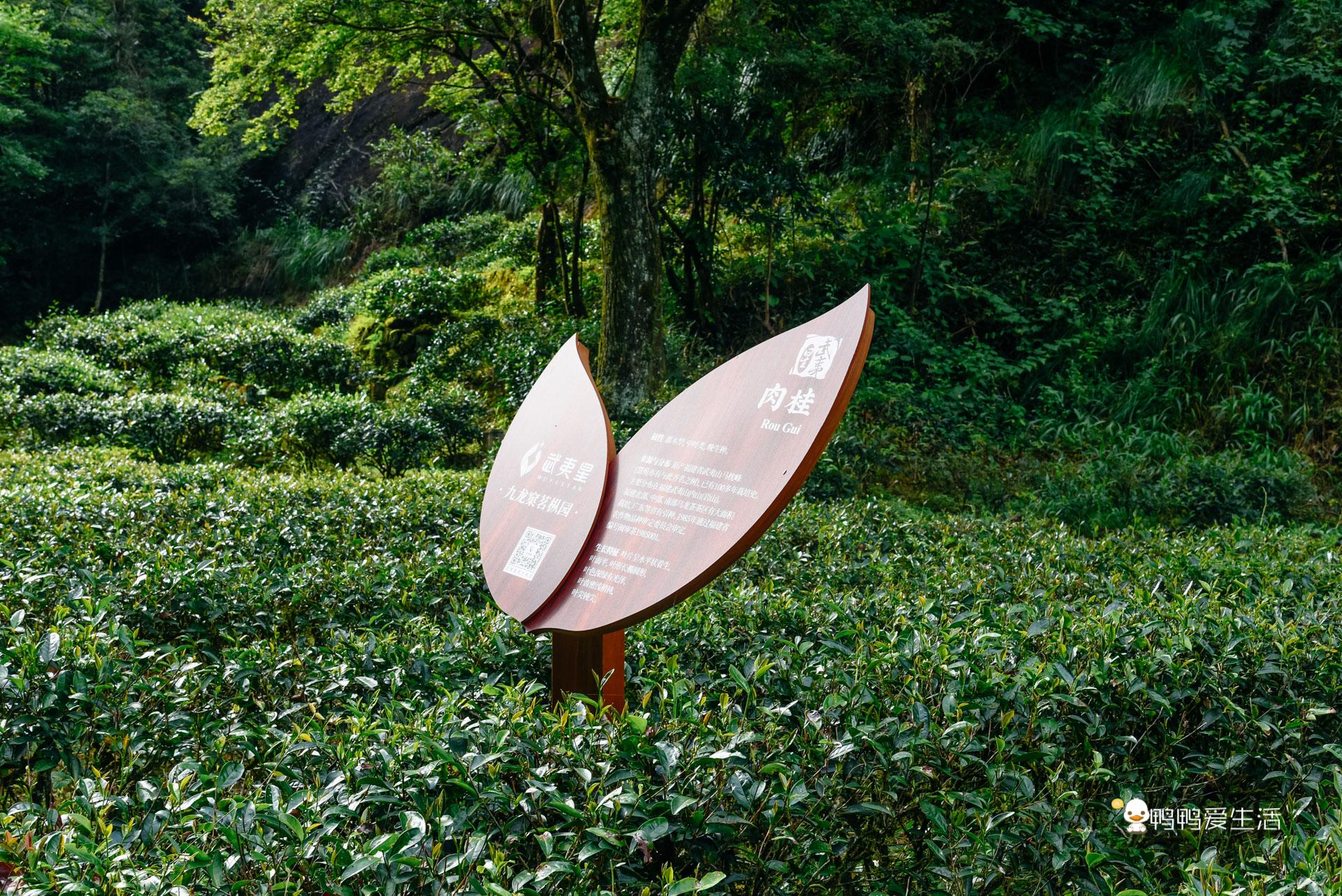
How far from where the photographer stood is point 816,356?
2.32m

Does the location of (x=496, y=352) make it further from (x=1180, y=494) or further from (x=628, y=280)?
(x=1180, y=494)

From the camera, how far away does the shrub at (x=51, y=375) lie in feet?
29.3

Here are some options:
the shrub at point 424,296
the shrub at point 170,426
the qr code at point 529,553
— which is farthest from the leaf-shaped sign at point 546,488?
the shrub at point 424,296

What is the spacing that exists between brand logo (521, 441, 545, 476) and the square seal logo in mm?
837

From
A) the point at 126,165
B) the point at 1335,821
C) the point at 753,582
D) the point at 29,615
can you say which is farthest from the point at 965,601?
the point at 126,165

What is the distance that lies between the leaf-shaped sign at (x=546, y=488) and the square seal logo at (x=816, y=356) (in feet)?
1.88

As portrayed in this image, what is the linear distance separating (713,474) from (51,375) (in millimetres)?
9045

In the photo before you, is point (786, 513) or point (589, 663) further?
point (786, 513)

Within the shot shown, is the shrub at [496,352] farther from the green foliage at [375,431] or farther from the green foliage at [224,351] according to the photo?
the green foliage at [224,351]

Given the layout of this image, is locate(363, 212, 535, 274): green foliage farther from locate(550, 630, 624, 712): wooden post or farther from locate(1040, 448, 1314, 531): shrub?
locate(550, 630, 624, 712): wooden post

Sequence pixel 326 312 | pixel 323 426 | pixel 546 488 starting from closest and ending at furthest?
pixel 546 488 → pixel 323 426 → pixel 326 312

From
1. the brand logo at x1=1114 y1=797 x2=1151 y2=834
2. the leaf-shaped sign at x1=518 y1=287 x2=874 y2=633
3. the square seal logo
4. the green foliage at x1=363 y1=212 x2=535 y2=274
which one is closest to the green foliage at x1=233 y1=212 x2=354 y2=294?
the green foliage at x1=363 y1=212 x2=535 y2=274

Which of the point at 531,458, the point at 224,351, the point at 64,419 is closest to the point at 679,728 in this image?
the point at 531,458

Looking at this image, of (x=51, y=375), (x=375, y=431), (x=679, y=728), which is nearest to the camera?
(x=679, y=728)
